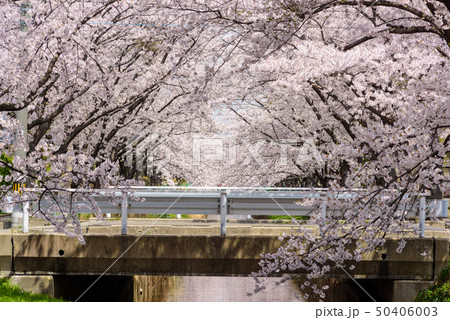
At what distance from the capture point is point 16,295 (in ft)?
33.8

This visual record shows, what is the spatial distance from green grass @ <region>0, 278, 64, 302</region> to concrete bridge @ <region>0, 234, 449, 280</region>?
50 centimetres

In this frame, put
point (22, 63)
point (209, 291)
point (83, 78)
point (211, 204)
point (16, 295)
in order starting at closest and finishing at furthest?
point (22, 63) → point (16, 295) → point (211, 204) → point (83, 78) → point (209, 291)

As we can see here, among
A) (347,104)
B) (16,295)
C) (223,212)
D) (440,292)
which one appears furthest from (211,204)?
(347,104)

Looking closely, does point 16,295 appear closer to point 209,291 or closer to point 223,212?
point 223,212

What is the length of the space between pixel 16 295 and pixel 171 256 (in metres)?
2.83

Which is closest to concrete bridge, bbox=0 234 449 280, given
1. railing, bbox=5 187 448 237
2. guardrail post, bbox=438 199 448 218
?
railing, bbox=5 187 448 237

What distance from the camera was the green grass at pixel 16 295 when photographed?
9945 millimetres

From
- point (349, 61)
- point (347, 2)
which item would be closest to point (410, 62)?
point (349, 61)

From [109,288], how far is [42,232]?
3.96 m

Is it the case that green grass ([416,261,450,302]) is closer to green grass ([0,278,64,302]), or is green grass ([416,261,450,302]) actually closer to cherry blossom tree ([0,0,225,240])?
cherry blossom tree ([0,0,225,240])

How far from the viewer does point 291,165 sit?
23094 millimetres

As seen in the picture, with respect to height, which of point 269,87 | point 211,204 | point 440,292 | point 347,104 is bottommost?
point 440,292
